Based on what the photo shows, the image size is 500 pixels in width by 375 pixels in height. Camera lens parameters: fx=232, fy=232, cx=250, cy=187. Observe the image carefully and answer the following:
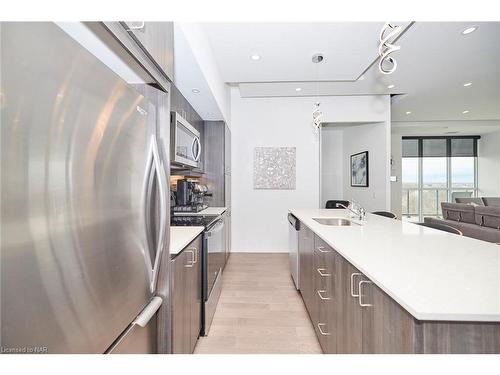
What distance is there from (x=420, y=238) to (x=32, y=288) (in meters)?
1.88

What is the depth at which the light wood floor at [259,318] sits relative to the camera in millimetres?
1790

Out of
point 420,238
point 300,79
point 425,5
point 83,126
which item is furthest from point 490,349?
point 300,79

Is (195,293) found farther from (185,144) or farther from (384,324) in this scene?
(185,144)

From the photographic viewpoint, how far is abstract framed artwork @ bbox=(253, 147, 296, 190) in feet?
14.8

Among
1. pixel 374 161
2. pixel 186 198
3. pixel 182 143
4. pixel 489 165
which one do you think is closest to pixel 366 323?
pixel 182 143

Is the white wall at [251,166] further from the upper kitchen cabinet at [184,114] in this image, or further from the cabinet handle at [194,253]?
the cabinet handle at [194,253]

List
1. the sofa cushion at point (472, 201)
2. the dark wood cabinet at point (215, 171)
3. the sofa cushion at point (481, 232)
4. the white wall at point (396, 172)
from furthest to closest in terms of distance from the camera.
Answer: the white wall at point (396, 172) → the sofa cushion at point (472, 201) → the dark wood cabinet at point (215, 171) → the sofa cushion at point (481, 232)

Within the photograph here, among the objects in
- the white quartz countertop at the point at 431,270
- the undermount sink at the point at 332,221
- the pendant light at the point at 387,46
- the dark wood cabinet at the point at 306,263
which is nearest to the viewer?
the white quartz countertop at the point at 431,270

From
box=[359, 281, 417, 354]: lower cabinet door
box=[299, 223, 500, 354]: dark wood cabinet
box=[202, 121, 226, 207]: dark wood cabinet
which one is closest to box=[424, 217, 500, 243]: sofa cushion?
box=[299, 223, 500, 354]: dark wood cabinet

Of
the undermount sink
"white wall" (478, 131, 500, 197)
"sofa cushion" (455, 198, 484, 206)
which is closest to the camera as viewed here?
the undermount sink

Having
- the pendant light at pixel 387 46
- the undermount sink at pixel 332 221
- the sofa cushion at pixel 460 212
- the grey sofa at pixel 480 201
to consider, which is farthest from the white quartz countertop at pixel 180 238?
the grey sofa at pixel 480 201

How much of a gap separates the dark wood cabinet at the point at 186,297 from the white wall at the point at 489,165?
9.47 m

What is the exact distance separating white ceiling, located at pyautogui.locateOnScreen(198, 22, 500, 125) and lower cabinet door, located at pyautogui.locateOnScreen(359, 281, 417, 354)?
2472 mm

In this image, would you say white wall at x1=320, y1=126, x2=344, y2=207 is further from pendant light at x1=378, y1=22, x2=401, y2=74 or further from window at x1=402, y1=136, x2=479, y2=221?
pendant light at x1=378, y1=22, x2=401, y2=74
